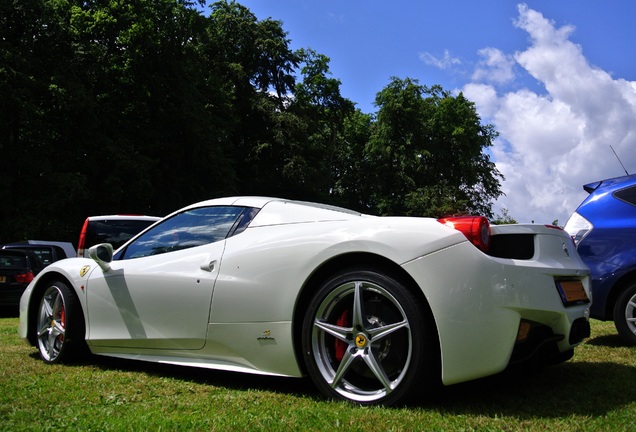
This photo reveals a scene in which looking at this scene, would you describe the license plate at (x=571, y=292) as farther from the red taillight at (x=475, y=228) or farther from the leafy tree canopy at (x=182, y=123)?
the leafy tree canopy at (x=182, y=123)

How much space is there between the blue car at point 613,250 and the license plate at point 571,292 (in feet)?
7.04

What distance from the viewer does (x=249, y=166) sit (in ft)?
122

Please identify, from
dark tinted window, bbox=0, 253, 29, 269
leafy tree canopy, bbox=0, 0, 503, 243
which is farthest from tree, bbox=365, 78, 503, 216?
dark tinted window, bbox=0, 253, 29, 269

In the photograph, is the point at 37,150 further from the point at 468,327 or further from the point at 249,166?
the point at 468,327

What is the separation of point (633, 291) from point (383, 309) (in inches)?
134

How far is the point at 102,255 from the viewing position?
464cm

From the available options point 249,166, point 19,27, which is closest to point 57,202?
point 19,27

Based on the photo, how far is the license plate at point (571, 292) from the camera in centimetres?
337

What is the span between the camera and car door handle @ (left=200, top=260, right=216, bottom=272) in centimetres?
387

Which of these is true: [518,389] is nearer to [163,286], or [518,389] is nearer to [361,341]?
[361,341]

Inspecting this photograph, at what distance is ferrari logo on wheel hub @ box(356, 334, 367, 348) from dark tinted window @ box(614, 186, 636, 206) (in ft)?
12.4

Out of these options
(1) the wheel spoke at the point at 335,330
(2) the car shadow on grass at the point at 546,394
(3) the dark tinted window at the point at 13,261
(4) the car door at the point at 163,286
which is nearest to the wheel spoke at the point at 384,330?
(1) the wheel spoke at the point at 335,330

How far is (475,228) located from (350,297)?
31.7 inches

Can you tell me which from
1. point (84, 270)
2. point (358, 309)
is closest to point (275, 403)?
point (358, 309)
